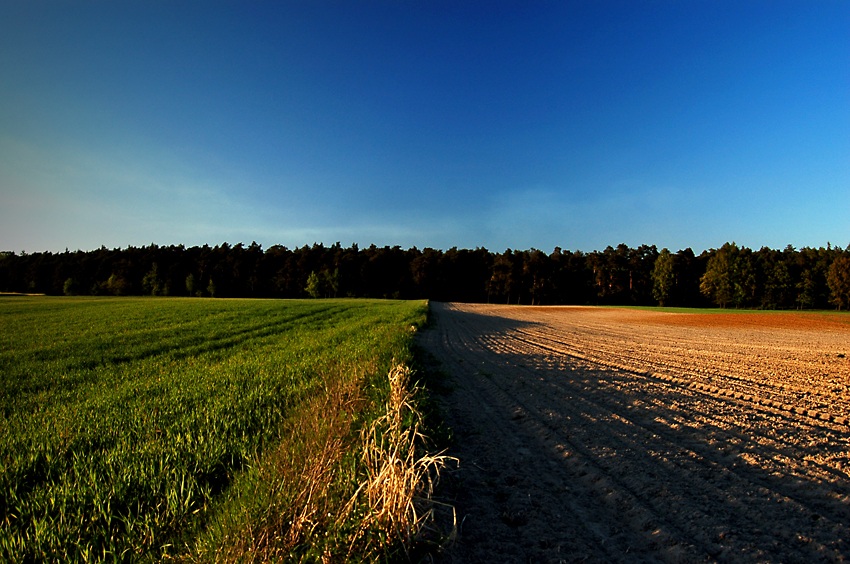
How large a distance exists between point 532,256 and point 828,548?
99013mm

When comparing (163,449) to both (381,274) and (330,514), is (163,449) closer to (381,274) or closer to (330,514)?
(330,514)

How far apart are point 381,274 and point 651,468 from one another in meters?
96.7

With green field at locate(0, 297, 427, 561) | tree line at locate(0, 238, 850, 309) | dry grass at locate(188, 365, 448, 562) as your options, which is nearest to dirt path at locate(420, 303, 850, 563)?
dry grass at locate(188, 365, 448, 562)

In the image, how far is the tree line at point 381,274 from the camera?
3684 inches

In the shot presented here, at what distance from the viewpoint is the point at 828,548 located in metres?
3.08

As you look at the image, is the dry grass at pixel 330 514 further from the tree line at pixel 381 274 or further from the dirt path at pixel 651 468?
the tree line at pixel 381 274

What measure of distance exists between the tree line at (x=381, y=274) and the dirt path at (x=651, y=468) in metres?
89.9

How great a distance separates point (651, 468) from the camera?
4.52m

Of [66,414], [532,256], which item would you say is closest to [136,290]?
[532,256]

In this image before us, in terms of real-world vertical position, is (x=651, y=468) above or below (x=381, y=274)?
below

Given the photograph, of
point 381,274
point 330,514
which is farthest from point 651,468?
point 381,274

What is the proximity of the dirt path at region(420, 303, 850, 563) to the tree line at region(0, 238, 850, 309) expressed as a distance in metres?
89.9

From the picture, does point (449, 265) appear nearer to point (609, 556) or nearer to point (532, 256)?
A: point (532, 256)

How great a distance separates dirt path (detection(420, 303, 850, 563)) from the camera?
3.18 m
